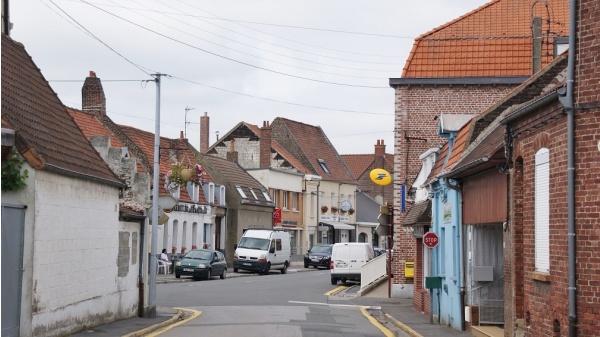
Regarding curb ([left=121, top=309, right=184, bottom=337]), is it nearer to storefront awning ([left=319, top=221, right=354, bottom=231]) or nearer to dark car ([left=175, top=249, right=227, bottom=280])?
dark car ([left=175, top=249, right=227, bottom=280])

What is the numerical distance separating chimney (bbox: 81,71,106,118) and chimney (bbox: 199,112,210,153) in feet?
93.8

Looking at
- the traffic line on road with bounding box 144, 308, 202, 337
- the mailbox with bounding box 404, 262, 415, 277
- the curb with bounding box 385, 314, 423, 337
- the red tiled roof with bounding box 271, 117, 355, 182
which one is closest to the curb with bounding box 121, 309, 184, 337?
the traffic line on road with bounding box 144, 308, 202, 337

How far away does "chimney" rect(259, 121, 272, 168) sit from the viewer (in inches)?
3243

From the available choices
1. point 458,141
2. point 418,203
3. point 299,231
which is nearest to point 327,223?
point 299,231

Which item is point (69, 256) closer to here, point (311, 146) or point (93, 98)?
point (93, 98)

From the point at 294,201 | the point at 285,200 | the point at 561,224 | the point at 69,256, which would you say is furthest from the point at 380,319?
the point at 294,201

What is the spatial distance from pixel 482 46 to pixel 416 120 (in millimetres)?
3802

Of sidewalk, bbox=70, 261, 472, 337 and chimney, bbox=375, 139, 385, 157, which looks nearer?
sidewalk, bbox=70, 261, 472, 337

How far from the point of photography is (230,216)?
229 feet

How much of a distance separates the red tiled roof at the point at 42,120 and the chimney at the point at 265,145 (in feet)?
191

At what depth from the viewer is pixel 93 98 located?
188 feet

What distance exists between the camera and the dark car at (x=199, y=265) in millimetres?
50500

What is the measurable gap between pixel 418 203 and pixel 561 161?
19025 mm

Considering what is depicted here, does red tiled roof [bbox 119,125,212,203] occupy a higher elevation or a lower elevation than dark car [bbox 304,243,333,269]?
higher
